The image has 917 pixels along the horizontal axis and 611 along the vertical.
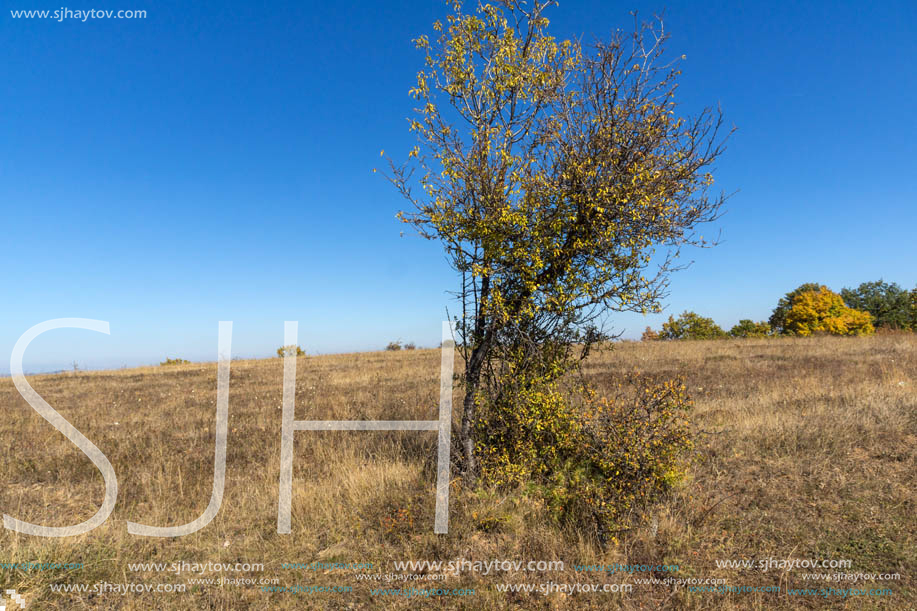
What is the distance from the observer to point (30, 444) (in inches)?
389

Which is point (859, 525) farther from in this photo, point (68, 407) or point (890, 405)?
point (68, 407)

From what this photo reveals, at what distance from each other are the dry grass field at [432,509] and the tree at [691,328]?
28872mm

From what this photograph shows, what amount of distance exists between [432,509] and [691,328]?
40269 mm

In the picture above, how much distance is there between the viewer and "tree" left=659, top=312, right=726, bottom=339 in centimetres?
3834

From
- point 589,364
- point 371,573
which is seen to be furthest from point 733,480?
point 589,364

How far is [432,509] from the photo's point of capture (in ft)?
19.1

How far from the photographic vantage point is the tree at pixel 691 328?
38344 millimetres

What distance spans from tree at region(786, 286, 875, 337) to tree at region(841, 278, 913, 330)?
9.00 m
